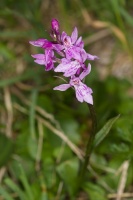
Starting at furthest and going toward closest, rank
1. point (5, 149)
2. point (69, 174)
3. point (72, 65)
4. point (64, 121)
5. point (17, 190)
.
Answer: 1. point (64, 121)
2. point (5, 149)
3. point (69, 174)
4. point (17, 190)
5. point (72, 65)

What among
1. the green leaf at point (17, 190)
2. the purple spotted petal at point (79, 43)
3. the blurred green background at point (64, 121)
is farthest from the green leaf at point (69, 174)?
the purple spotted petal at point (79, 43)

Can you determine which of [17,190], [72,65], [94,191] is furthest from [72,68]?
[94,191]

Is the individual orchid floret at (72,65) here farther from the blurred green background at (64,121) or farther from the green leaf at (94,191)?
the green leaf at (94,191)

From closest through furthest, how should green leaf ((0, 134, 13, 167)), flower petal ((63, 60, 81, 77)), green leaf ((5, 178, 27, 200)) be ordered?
flower petal ((63, 60, 81, 77)) < green leaf ((5, 178, 27, 200)) < green leaf ((0, 134, 13, 167))

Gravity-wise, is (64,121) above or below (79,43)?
below

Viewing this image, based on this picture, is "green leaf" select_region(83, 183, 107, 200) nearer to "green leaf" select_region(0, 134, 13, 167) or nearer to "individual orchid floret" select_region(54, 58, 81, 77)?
→ "green leaf" select_region(0, 134, 13, 167)

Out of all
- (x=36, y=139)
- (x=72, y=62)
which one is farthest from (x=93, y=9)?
(x=72, y=62)

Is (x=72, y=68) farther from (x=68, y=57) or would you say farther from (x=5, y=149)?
(x=5, y=149)

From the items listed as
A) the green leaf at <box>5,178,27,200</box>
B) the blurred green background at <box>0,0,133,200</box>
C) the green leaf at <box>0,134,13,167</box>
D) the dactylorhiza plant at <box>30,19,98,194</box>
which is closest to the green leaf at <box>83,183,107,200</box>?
the blurred green background at <box>0,0,133,200</box>
